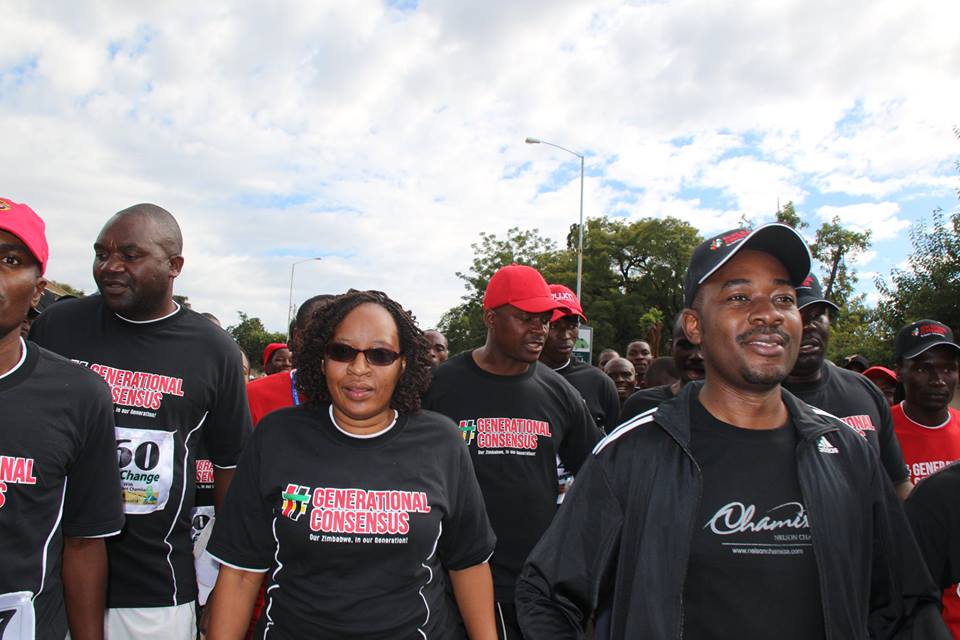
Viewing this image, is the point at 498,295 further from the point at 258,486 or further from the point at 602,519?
the point at 602,519

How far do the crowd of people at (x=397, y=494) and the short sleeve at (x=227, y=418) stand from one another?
1 cm

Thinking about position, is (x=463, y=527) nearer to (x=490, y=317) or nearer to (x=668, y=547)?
(x=668, y=547)

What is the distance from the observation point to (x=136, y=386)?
121 inches

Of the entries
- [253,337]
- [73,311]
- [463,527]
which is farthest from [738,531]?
[253,337]

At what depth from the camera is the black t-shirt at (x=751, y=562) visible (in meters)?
1.89

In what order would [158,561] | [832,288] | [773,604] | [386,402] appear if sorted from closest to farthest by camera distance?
[773,604], [386,402], [158,561], [832,288]

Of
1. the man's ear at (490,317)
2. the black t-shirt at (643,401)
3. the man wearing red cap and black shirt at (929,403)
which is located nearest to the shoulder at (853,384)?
the man wearing red cap and black shirt at (929,403)

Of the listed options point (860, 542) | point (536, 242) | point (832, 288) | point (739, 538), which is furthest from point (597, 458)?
point (536, 242)

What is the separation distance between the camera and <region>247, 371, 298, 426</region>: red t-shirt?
174 inches

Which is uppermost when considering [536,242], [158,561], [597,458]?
[536,242]

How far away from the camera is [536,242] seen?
4788cm

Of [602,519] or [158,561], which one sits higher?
[602,519]

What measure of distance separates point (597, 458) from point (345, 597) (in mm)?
1048

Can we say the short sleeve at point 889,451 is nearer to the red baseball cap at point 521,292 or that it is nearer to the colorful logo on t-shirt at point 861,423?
the colorful logo on t-shirt at point 861,423
